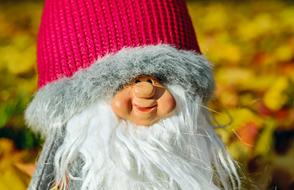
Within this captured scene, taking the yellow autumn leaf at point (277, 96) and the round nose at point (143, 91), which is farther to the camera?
the yellow autumn leaf at point (277, 96)

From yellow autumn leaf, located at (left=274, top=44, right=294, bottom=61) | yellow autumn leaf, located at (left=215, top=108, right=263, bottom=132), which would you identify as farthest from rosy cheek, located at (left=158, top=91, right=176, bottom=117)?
yellow autumn leaf, located at (left=274, top=44, right=294, bottom=61)

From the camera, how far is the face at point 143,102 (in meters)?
1.14

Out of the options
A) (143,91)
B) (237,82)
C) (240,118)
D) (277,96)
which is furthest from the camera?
(237,82)

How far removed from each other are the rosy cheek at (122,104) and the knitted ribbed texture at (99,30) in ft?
0.25

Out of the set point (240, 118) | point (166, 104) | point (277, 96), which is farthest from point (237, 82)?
point (166, 104)

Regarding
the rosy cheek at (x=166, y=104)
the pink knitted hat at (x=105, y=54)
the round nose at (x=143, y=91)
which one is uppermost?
the pink knitted hat at (x=105, y=54)

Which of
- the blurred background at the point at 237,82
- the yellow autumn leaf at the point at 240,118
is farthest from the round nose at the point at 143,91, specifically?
the yellow autumn leaf at the point at 240,118

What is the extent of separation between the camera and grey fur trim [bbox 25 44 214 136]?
1146 millimetres

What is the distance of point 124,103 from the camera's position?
3.76ft

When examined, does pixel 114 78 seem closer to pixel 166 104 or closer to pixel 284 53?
pixel 166 104

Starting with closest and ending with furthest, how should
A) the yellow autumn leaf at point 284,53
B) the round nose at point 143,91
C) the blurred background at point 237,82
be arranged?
the round nose at point 143,91, the blurred background at point 237,82, the yellow autumn leaf at point 284,53

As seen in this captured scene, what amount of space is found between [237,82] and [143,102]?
2.82 feet

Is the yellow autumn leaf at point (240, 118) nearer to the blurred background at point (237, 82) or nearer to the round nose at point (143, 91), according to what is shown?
the blurred background at point (237, 82)

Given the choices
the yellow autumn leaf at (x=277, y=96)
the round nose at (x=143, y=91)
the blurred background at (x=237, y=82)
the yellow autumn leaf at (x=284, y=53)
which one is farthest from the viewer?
the yellow autumn leaf at (x=284, y=53)
